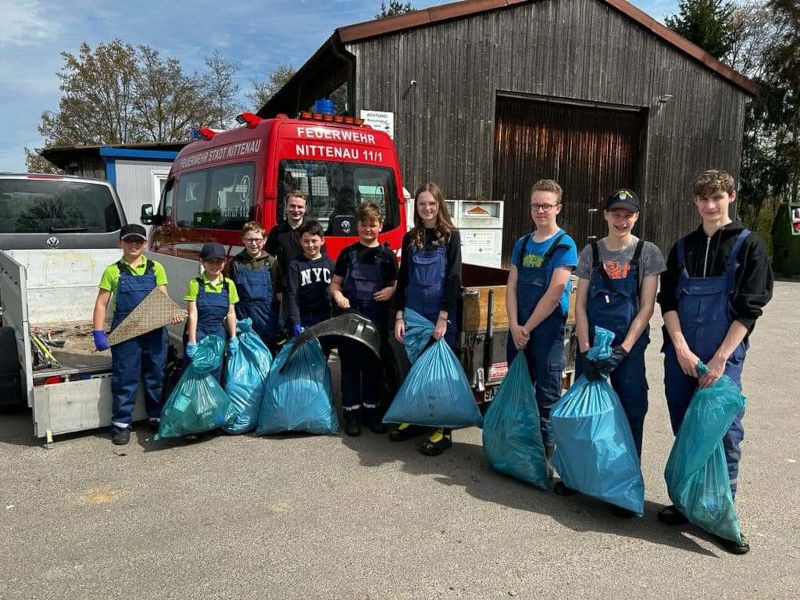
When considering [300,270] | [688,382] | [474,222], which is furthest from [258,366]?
[474,222]

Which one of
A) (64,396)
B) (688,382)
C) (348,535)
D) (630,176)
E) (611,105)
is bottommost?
(348,535)

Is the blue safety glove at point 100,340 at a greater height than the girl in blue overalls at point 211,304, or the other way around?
the girl in blue overalls at point 211,304

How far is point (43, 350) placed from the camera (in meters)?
4.12

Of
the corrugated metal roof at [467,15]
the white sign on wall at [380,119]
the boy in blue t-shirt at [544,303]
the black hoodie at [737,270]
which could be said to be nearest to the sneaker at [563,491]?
the boy in blue t-shirt at [544,303]

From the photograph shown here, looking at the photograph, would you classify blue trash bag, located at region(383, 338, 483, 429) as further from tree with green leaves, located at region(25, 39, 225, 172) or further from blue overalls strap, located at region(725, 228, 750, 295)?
tree with green leaves, located at region(25, 39, 225, 172)

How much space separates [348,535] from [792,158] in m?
22.9

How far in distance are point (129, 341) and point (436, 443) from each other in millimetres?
2072

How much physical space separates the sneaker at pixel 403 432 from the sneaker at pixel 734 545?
1.90 m

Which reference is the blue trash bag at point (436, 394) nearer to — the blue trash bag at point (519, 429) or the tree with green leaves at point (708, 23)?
the blue trash bag at point (519, 429)

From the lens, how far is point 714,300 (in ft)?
9.28

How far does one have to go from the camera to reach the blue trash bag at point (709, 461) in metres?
2.69

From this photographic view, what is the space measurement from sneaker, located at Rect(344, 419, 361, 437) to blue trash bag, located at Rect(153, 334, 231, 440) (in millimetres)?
824

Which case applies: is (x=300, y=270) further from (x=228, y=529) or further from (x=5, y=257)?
(x=5, y=257)

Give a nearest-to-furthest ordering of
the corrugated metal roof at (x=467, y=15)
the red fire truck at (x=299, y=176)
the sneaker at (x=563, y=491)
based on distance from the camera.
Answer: the sneaker at (x=563, y=491) → the red fire truck at (x=299, y=176) → the corrugated metal roof at (x=467, y=15)
